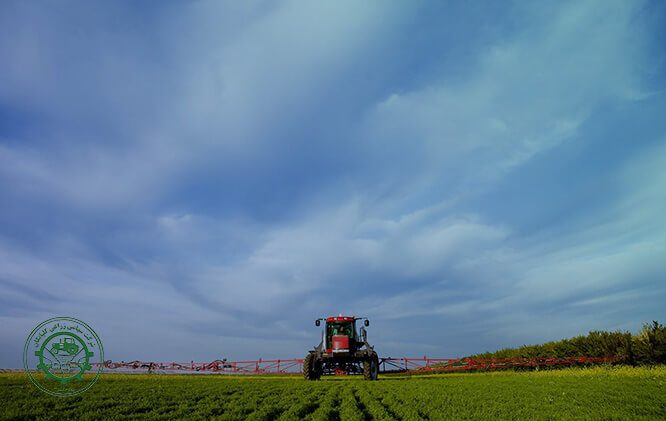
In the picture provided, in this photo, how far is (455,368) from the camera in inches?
2007

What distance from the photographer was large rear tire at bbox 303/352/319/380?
1347 inches

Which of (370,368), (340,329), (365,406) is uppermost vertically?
(340,329)

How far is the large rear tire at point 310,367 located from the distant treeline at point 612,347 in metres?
30.2

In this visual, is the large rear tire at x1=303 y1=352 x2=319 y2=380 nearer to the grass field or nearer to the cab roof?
the cab roof

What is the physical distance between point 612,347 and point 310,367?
105 feet

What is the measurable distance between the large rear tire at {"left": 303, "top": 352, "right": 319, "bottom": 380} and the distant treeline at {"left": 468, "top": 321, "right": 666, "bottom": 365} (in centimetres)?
3016

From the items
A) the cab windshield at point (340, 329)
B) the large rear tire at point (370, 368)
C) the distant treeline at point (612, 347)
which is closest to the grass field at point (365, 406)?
the large rear tire at point (370, 368)

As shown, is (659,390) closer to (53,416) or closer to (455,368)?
(53,416)

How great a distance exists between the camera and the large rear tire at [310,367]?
34219 mm

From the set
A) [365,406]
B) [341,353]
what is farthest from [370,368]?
[365,406]

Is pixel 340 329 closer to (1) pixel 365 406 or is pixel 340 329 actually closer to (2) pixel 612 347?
(1) pixel 365 406

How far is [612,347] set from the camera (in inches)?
1683

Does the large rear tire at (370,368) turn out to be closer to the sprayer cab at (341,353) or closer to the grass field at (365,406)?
the sprayer cab at (341,353)

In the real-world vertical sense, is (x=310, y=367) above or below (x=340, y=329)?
below
